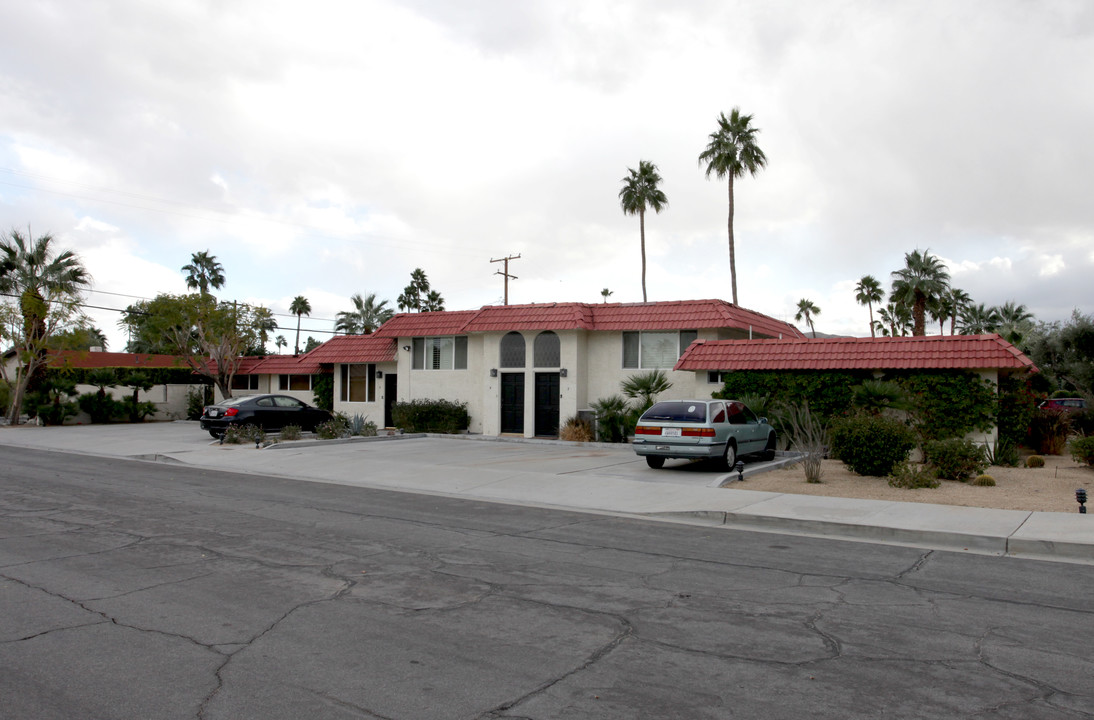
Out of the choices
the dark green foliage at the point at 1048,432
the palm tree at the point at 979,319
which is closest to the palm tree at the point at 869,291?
the palm tree at the point at 979,319

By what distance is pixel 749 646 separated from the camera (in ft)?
18.3

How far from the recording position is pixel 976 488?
545 inches

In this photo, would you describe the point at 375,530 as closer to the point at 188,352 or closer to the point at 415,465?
the point at 415,465

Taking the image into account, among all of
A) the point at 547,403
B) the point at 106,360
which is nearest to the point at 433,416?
the point at 547,403

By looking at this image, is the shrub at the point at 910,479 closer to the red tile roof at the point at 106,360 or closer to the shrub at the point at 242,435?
the shrub at the point at 242,435

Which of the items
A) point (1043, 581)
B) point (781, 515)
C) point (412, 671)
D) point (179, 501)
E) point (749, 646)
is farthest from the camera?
point (179, 501)

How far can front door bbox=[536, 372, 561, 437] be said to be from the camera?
25.7m

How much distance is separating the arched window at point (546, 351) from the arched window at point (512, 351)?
1.96 feet

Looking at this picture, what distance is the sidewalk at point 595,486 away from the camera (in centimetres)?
989

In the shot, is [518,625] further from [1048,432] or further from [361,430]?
[361,430]

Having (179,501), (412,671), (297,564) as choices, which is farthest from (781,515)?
(179,501)

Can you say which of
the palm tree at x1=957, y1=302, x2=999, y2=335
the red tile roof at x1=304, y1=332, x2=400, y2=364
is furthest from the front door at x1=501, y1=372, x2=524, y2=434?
the palm tree at x1=957, y1=302, x2=999, y2=335

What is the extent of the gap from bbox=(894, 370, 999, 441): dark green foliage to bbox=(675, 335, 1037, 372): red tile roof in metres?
0.38

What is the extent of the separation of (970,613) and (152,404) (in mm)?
39146
